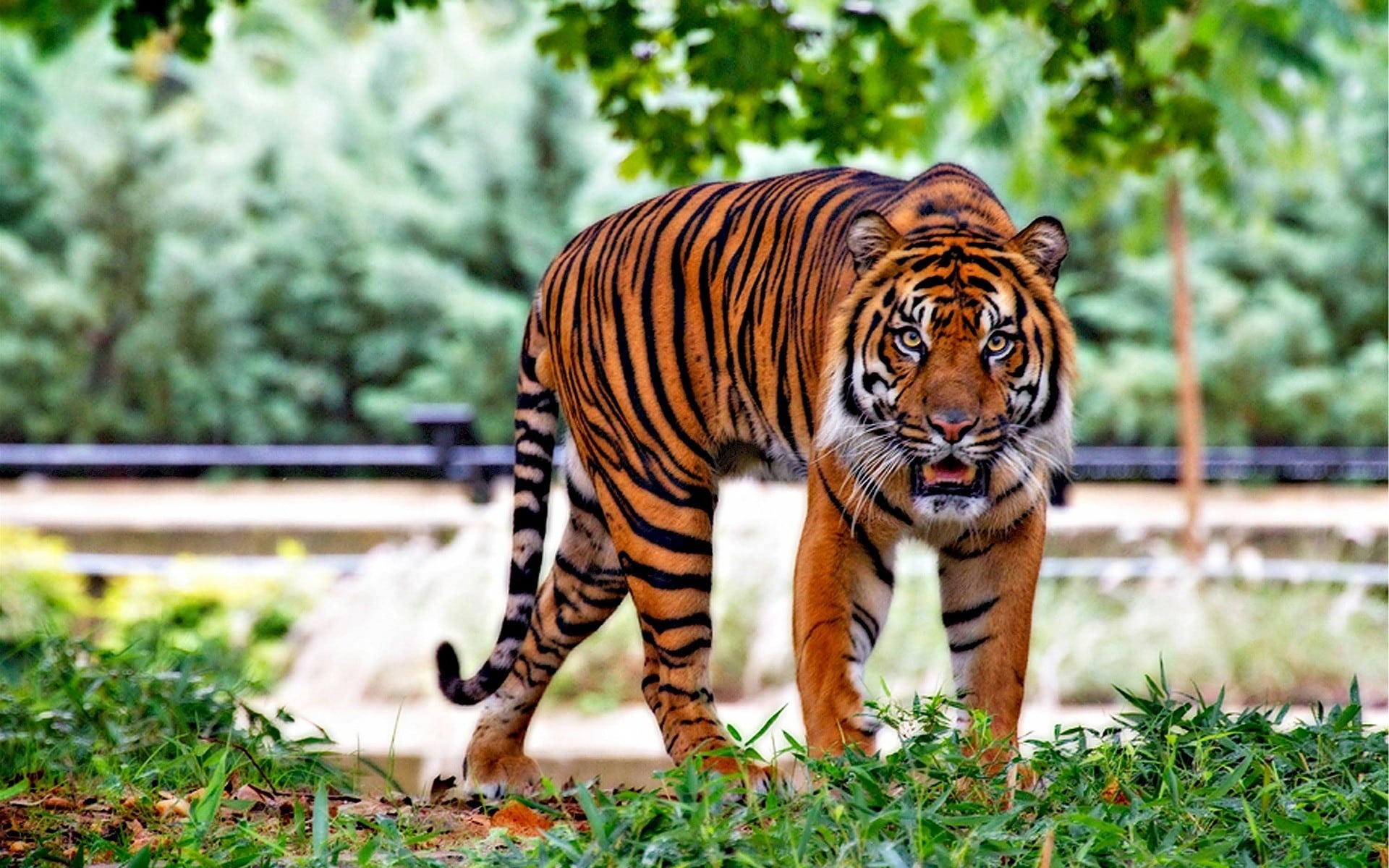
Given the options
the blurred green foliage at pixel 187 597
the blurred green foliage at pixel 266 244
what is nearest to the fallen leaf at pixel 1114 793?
the blurred green foliage at pixel 187 597

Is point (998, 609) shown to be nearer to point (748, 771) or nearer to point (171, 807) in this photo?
point (748, 771)

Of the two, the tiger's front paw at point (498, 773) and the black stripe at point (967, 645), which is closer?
the black stripe at point (967, 645)

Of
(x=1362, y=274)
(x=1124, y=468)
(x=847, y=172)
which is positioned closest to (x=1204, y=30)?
(x=847, y=172)

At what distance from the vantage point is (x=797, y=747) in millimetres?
3025

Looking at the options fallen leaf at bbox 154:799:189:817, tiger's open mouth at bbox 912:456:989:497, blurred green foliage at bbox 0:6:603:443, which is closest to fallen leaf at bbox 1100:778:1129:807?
tiger's open mouth at bbox 912:456:989:497

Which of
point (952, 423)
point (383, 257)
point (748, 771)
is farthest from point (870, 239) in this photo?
point (383, 257)

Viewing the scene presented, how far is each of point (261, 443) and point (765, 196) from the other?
13.1m

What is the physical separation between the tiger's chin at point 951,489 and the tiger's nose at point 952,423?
0.07 metres

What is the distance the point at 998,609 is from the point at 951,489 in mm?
369

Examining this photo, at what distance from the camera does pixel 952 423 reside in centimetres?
331

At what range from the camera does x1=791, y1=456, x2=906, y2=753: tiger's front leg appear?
3521mm

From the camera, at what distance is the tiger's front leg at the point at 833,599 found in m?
3.52

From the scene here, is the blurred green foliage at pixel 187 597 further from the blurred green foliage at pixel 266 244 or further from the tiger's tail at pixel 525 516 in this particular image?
the blurred green foliage at pixel 266 244

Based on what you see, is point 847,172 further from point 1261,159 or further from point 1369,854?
point 1261,159
